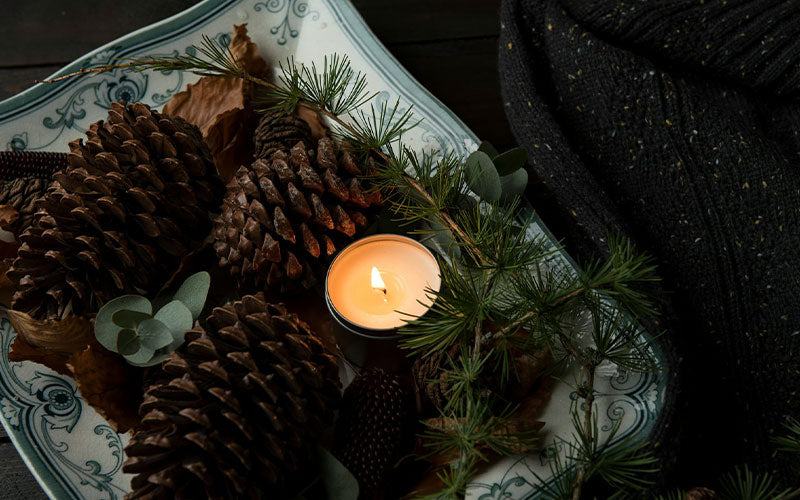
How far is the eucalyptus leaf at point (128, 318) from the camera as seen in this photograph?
39 cm

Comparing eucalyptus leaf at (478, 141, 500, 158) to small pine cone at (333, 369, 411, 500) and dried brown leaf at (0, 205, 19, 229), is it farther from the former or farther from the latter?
dried brown leaf at (0, 205, 19, 229)

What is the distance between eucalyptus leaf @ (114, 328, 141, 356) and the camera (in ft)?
1.27

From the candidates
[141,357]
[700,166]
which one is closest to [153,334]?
[141,357]

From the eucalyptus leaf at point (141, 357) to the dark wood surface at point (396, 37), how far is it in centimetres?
36

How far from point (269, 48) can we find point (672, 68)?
1.11 feet

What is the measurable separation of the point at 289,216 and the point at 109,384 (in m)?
0.16

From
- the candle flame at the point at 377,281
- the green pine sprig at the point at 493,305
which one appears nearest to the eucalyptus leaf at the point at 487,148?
the green pine sprig at the point at 493,305

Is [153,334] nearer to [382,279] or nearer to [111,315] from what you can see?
[111,315]

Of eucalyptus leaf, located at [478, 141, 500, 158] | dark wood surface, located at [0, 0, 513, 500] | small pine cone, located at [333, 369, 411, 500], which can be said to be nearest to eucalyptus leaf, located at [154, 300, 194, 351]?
small pine cone, located at [333, 369, 411, 500]

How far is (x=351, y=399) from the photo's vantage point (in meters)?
0.40

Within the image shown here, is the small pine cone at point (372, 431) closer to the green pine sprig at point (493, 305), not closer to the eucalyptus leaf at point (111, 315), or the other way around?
the green pine sprig at point (493, 305)

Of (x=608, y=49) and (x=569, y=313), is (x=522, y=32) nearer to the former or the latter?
(x=608, y=49)

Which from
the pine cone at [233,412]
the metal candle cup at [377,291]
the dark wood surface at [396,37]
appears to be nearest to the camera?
the pine cone at [233,412]

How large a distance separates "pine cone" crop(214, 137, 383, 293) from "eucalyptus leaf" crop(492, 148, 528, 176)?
0.29 ft
